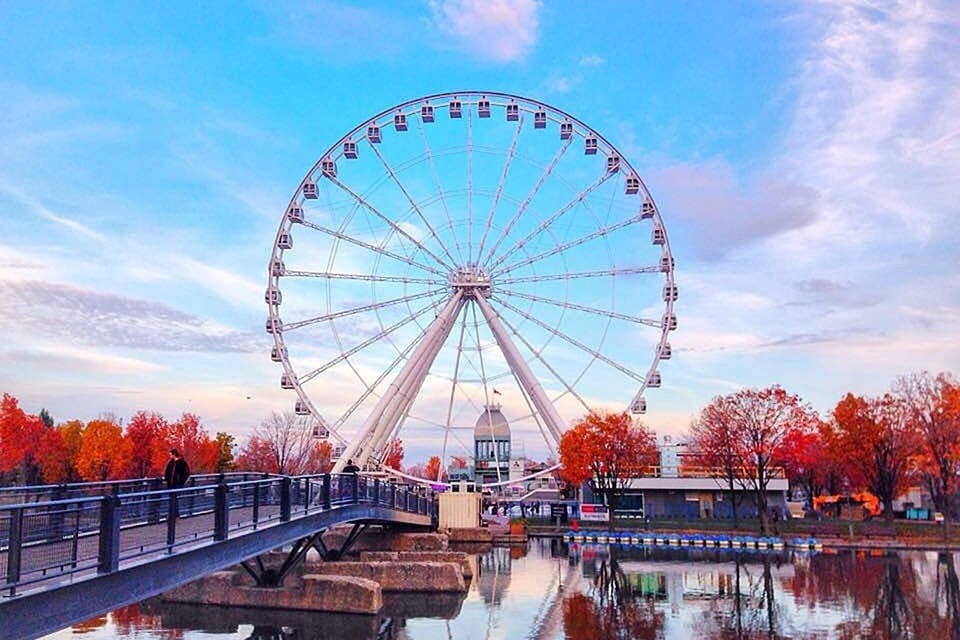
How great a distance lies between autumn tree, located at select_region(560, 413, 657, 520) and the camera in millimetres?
66250

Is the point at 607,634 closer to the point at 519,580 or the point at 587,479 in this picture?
the point at 519,580

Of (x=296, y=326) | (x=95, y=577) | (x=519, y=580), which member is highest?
(x=296, y=326)

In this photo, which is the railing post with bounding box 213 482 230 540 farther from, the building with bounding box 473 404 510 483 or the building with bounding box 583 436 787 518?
the building with bounding box 473 404 510 483

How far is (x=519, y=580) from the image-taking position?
127 feet

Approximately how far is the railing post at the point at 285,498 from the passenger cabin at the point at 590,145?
127 ft

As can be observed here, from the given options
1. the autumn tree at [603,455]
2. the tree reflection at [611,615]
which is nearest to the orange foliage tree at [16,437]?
the autumn tree at [603,455]

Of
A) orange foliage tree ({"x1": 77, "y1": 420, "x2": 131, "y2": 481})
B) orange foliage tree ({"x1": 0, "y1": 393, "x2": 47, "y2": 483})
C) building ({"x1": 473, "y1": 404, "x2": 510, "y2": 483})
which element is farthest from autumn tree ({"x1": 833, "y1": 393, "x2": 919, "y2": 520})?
orange foliage tree ({"x1": 0, "y1": 393, "x2": 47, "y2": 483})

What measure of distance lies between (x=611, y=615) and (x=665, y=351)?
30211 millimetres

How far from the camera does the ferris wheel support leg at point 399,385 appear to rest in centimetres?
5334

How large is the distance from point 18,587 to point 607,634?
1754cm

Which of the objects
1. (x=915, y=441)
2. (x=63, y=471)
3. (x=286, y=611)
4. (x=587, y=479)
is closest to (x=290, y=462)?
(x=63, y=471)

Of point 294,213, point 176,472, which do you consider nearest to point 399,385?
point 294,213

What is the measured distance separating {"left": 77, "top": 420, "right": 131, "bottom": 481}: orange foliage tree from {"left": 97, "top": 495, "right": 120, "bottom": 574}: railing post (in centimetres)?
7902

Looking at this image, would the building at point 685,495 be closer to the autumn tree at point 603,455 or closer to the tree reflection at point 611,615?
the autumn tree at point 603,455
